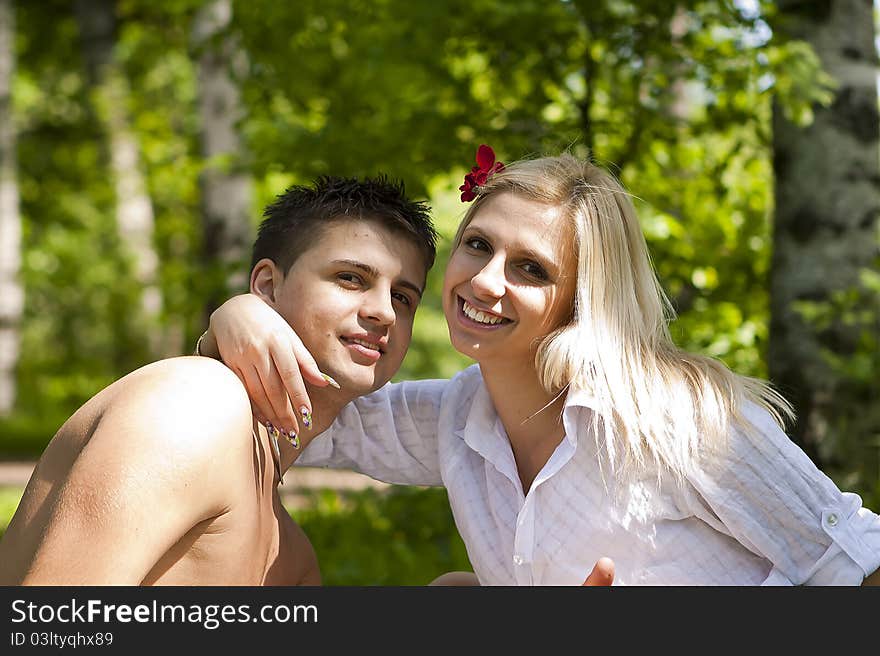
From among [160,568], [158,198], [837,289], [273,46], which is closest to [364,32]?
[273,46]

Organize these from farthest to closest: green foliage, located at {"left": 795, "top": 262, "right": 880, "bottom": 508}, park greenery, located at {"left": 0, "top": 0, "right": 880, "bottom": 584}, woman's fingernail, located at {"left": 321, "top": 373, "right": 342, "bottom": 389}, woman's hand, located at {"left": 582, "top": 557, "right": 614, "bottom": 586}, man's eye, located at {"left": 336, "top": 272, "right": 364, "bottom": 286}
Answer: park greenery, located at {"left": 0, "top": 0, "right": 880, "bottom": 584} < green foliage, located at {"left": 795, "top": 262, "right": 880, "bottom": 508} < man's eye, located at {"left": 336, "top": 272, "right": 364, "bottom": 286} < woman's fingernail, located at {"left": 321, "top": 373, "right": 342, "bottom": 389} < woman's hand, located at {"left": 582, "top": 557, "right": 614, "bottom": 586}

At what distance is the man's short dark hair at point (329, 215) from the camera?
106 inches

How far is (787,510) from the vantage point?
2367 mm

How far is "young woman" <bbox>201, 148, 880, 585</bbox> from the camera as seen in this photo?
2.38 m

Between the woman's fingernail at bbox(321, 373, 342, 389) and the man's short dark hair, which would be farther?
the man's short dark hair

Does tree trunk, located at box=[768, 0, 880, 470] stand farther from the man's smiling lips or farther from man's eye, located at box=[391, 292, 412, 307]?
the man's smiling lips

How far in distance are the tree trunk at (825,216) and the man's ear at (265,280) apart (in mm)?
2342

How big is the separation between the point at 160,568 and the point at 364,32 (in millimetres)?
3447

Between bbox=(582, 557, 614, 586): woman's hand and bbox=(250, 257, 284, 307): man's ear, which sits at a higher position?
bbox=(250, 257, 284, 307): man's ear

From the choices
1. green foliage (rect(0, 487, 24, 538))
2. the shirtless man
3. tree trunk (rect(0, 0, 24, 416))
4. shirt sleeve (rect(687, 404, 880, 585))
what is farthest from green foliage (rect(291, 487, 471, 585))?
tree trunk (rect(0, 0, 24, 416))

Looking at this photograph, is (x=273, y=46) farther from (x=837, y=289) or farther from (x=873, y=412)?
(x=873, y=412)

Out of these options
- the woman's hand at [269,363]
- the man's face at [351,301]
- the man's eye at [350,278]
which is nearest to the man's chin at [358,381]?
the man's face at [351,301]

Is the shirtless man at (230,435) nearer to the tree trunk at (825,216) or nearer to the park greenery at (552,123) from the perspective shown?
the park greenery at (552,123)

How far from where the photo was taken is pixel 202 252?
25.4ft
